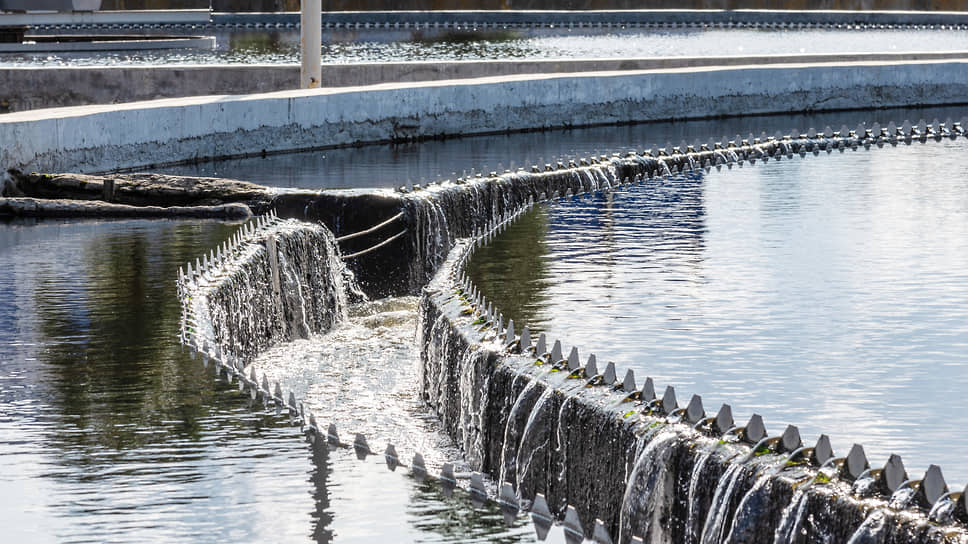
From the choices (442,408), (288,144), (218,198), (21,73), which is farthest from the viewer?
(21,73)

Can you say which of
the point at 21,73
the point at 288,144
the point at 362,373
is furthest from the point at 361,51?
the point at 362,373

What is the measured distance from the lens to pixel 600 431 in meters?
7.21

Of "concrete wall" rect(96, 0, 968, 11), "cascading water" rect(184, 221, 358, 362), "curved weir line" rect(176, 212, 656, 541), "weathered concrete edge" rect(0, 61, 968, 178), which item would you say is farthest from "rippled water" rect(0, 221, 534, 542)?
"concrete wall" rect(96, 0, 968, 11)

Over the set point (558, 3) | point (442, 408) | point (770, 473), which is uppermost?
point (558, 3)

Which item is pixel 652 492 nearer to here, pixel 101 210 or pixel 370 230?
pixel 370 230

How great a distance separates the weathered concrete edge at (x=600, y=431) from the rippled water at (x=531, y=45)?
72.0 feet

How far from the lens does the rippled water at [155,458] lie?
18.1 ft

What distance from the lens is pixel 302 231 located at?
1302 cm

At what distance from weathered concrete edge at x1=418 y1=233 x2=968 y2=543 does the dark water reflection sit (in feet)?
21.7

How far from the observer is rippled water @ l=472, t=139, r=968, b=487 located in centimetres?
765

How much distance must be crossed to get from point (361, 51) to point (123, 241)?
81.8 feet

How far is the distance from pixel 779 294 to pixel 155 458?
5139 mm

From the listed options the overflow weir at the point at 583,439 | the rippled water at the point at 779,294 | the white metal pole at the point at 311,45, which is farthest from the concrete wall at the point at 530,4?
the overflow weir at the point at 583,439

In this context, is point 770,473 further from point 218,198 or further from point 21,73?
point 21,73
